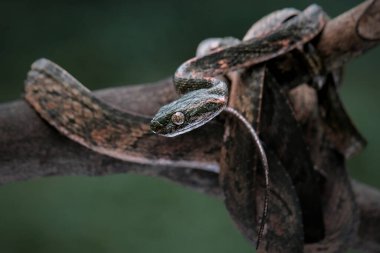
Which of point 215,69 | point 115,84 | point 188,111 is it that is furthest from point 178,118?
point 115,84

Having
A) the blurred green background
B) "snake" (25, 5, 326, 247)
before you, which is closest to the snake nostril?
"snake" (25, 5, 326, 247)

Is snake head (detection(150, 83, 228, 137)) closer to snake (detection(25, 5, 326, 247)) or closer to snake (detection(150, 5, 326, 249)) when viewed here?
snake (detection(150, 5, 326, 249))

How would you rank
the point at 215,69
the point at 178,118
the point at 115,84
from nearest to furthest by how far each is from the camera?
the point at 178,118 < the point at 215,69 < the point at 115,84

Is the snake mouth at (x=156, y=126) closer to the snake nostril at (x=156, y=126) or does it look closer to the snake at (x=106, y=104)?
the snake nostril at (x=156, y=126)

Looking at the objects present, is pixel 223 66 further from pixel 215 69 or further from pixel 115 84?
pixel 115 84

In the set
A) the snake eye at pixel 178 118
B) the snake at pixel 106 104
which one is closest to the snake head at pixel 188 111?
the snake eye at pixel 178 118
